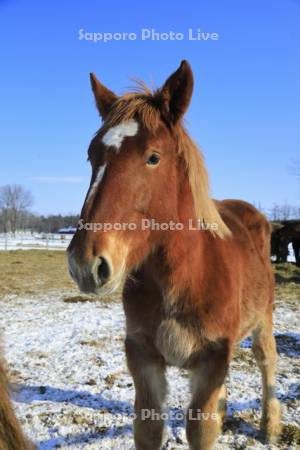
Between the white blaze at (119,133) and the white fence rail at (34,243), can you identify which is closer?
the white blaze at (119,133)

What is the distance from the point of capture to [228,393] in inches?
165

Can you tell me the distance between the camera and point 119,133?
2.01 metres

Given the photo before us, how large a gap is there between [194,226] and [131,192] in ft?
2.20

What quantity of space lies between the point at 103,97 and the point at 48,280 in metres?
10.6

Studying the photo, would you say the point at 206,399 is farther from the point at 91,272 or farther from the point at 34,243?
the point at 34,243

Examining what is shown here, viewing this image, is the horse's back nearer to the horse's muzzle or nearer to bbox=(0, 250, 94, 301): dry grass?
the horse's muzzle

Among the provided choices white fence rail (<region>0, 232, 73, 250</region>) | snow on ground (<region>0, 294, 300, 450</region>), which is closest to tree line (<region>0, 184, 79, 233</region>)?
white fence rail (<region>0, 232, 73, 250</region>)

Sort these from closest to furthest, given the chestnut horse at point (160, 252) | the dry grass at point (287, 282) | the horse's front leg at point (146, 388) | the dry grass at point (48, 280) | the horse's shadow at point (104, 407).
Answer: the chestnut horse at point (160, 252)
the horse's front leg at point (146, 388)
the horse's shadow at point (104, 407)
the dry grass at point (287, 282)
the dry grass at point (48, 280)

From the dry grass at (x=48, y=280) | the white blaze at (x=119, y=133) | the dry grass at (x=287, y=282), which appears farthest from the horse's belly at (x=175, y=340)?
the dry grass at (x=287, y=282)

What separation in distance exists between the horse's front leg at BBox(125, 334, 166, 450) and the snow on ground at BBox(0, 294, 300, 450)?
2.15ft

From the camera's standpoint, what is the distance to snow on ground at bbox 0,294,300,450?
3447 millimetres

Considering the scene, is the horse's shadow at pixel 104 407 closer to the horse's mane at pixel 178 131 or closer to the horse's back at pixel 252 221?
the horse's back at pixel 252 221

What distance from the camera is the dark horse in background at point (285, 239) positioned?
52.7 feet

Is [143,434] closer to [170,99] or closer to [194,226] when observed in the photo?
[194,226]
